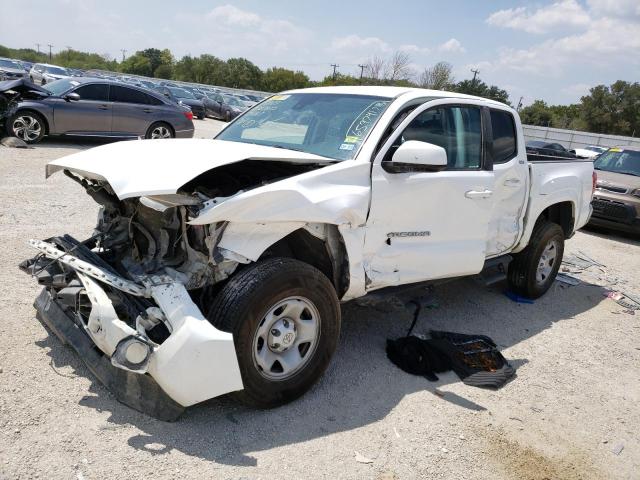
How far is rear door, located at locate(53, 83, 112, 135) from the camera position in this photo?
1185 cm

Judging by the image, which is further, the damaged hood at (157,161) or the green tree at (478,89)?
the green tree at (478,89)

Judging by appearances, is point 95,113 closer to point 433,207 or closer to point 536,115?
point 433,207

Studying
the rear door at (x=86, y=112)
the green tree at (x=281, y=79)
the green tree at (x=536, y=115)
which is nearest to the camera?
the rear door at (x=86, y=112)

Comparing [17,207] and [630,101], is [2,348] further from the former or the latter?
[630,101]

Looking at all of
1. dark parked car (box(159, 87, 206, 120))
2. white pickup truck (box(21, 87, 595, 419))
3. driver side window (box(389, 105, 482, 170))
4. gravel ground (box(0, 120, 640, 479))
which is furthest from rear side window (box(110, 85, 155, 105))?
dark parked car (box(159, 87, 206, 120))

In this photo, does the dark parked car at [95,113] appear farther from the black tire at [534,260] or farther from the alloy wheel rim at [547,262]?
the alloy wheel rim at [547,262]

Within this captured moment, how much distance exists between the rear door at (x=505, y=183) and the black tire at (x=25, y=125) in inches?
414

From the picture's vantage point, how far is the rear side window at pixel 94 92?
40.1 ft

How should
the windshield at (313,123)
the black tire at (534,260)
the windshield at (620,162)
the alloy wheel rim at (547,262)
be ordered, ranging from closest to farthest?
1. the windshield at (313,123)
2. the black tire at (534,260)
3. the alloy wheel rim at (547,262)
4. the windshield at (620,162)

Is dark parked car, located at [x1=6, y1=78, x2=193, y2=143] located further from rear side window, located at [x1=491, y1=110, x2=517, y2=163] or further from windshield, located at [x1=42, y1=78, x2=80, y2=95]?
rear side window, located at [x1=491, y1=110, x2=517, y2=163]

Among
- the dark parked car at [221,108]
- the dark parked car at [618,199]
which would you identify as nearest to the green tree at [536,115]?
the dark parked car at [221,108]

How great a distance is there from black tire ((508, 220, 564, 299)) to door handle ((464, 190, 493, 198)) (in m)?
1.51

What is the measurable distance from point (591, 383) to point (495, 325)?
1.07 metres

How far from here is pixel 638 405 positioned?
3.99 metres
